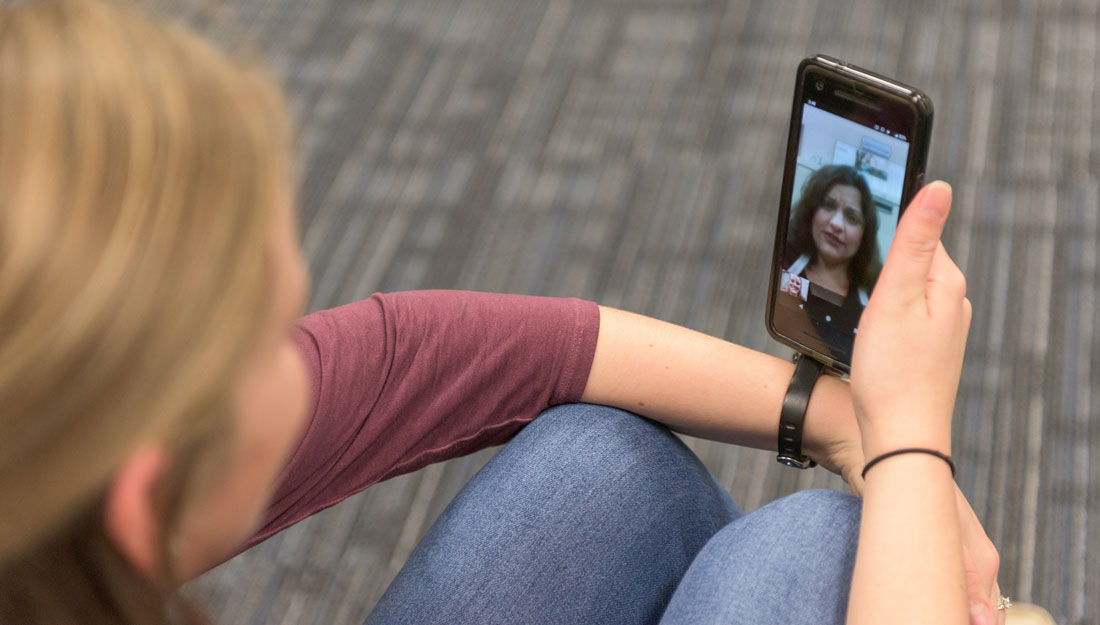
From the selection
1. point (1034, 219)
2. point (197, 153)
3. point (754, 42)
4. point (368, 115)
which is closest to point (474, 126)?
point (368, 115)

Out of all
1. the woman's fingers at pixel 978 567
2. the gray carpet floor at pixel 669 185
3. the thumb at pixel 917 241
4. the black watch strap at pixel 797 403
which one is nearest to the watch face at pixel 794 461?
the black watch strap at pixel 797 403

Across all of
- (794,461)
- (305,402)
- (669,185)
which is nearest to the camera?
(305,402)

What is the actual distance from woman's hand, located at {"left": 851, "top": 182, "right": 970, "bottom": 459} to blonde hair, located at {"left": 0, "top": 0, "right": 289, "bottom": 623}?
1.28 ft

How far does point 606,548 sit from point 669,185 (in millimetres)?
945

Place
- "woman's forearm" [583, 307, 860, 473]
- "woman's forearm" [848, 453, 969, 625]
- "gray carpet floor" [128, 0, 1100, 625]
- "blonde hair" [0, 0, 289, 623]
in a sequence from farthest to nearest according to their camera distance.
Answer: "gray carpet floor" [128, 0, 1100, 625] < "woman's forearm" [583, 307, 860, 473] < "woman's forearm" [848, 453, 969, 625] < "blonde hair" [0, 0, 289, 623]

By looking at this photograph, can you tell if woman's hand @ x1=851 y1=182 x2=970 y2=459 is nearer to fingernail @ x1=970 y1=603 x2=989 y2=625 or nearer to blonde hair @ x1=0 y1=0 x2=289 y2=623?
fingernail @ x1=970 y1=603 x2=989 y2=625

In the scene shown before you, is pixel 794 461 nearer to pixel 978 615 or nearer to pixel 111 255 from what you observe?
pixel 978 615

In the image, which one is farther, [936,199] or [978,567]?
[978,567]

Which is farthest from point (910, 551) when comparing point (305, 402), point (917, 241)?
point (305, 402)

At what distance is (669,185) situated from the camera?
155 centimetres

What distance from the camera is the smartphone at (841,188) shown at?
2.05 ft

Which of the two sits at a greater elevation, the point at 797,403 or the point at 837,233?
the point at 837,233

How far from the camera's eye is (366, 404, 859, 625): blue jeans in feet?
2.15

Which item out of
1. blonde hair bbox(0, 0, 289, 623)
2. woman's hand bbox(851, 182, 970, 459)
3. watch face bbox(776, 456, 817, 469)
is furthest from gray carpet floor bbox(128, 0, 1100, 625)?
blonde hair bbox(0, 0, 289, 623)
